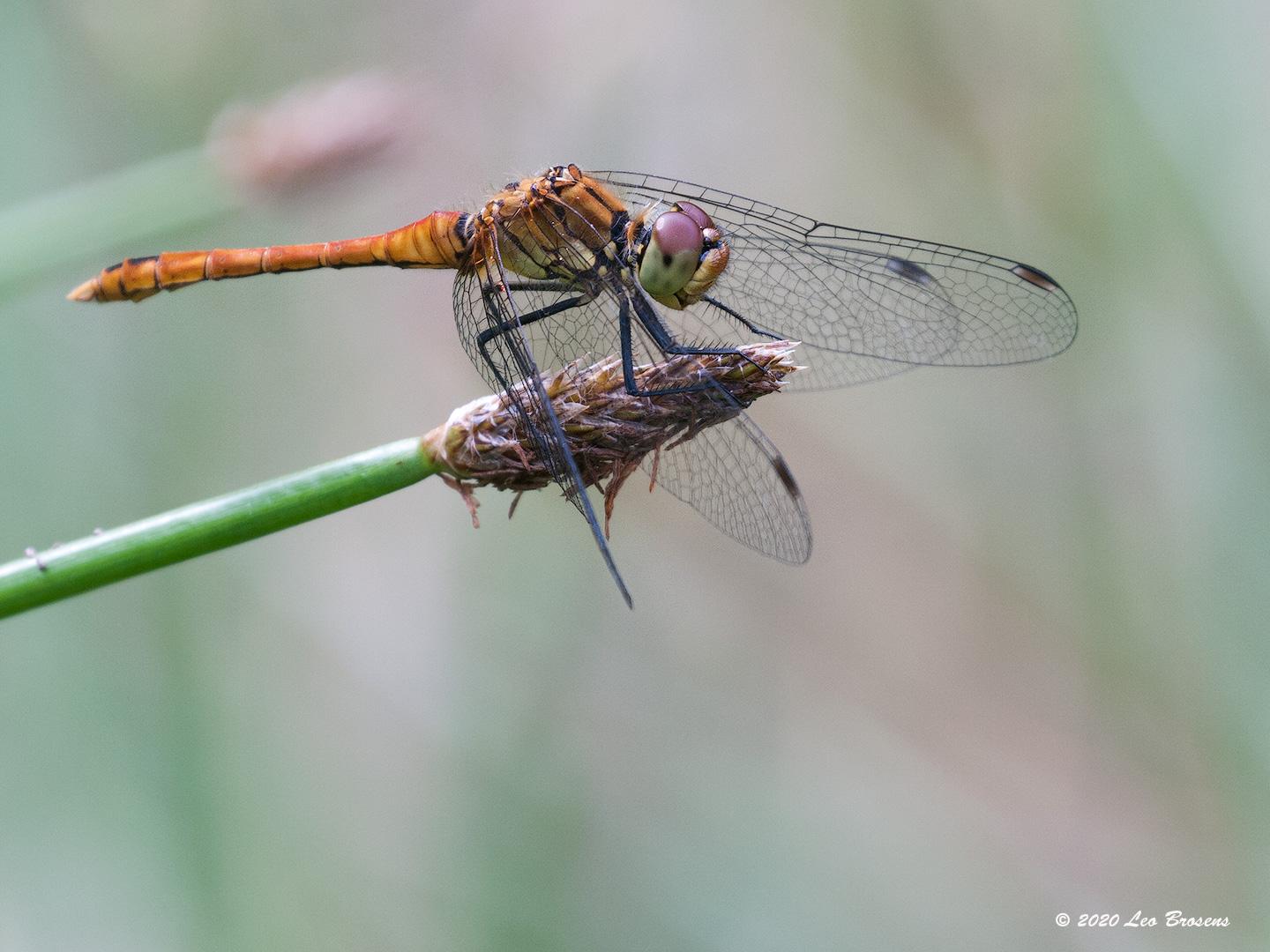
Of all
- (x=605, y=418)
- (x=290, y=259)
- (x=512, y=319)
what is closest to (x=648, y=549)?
(x=512, y=319)

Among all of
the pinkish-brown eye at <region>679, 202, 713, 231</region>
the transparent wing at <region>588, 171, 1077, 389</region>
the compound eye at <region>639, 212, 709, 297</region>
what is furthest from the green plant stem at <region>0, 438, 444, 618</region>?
the transparent wing at <region>588, 171, 1077, 389</region>

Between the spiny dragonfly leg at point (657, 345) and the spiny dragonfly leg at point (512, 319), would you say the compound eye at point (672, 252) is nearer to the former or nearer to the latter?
the spiny dragonfly leg at point (657, 345)

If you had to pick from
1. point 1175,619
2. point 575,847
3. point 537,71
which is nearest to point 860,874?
point 575,847

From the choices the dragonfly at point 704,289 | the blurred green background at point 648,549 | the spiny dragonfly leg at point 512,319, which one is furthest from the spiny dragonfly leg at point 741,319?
the blurred green background at point 648,549

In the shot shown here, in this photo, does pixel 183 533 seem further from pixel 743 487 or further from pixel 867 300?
pixel 867 300

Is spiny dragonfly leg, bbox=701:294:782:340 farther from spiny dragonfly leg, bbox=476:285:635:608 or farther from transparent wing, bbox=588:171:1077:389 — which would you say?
spiny dragonfly leg, bbox=476:285:635:608

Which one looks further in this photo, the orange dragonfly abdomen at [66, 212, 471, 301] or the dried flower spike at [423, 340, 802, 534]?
the orange dragonfly abdomen at [66, 212, 471, 301]

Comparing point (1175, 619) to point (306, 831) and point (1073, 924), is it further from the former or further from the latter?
point (306, 831)
